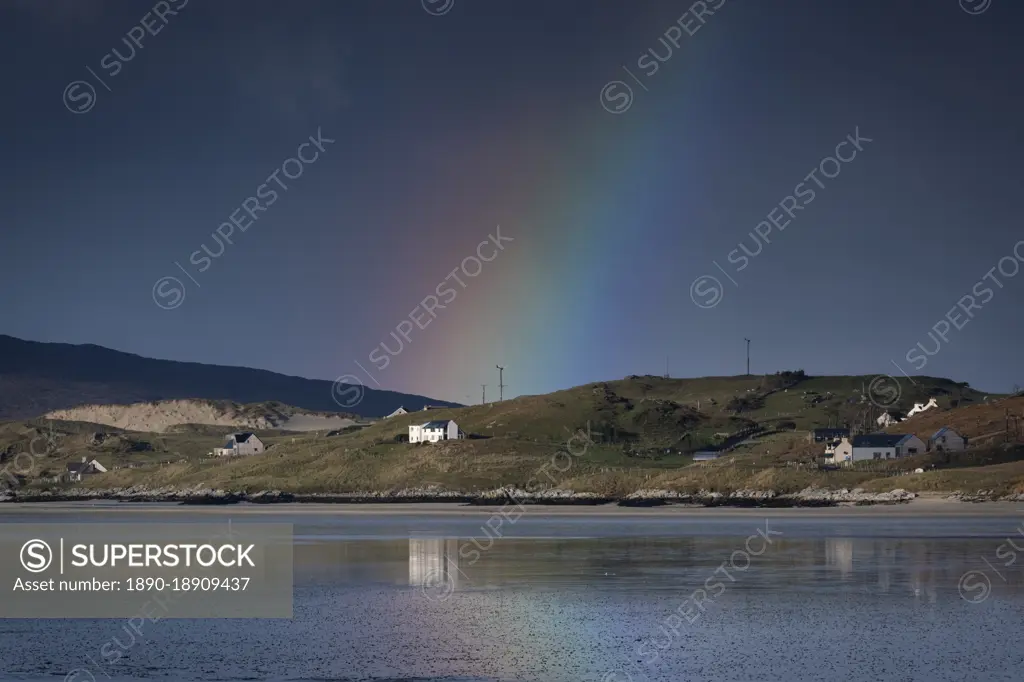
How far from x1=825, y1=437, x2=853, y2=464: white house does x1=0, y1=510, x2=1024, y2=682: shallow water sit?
103275mm

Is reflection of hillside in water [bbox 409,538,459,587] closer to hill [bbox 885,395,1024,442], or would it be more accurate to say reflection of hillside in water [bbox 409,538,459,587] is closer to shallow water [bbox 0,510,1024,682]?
shallow water [bbox 0,510,1024,682]

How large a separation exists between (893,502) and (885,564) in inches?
2574

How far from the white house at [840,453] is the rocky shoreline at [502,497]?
119ft

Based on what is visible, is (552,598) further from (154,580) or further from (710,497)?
(710,497)

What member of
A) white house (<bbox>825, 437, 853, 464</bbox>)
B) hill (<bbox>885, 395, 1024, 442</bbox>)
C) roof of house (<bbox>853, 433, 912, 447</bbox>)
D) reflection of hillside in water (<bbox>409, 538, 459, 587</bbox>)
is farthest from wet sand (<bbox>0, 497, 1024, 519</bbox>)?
hill (<bbox>885, 395, 1024, 442</bbox>)

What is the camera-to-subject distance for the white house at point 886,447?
16825 cm

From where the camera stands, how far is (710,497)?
133375 mm

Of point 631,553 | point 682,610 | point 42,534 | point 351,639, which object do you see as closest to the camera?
point 351,639

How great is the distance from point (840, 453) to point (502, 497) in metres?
55.5

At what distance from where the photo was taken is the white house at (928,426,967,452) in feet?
544

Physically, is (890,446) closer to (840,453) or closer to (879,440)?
(879,440)

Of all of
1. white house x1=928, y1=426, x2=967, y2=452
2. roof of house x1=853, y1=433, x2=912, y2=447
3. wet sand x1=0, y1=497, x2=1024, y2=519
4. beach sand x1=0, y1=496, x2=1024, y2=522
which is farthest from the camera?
roof of house x1=853, y1=433, x2=912, y2=447

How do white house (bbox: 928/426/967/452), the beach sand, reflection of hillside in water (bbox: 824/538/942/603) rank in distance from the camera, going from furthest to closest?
white house (bbox: 928/426/967/452) < the beach sand < reflection of hillside in water (bbox: 824/538/942/603)

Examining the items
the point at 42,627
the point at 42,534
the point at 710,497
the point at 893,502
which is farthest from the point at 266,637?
the point at 710,497
